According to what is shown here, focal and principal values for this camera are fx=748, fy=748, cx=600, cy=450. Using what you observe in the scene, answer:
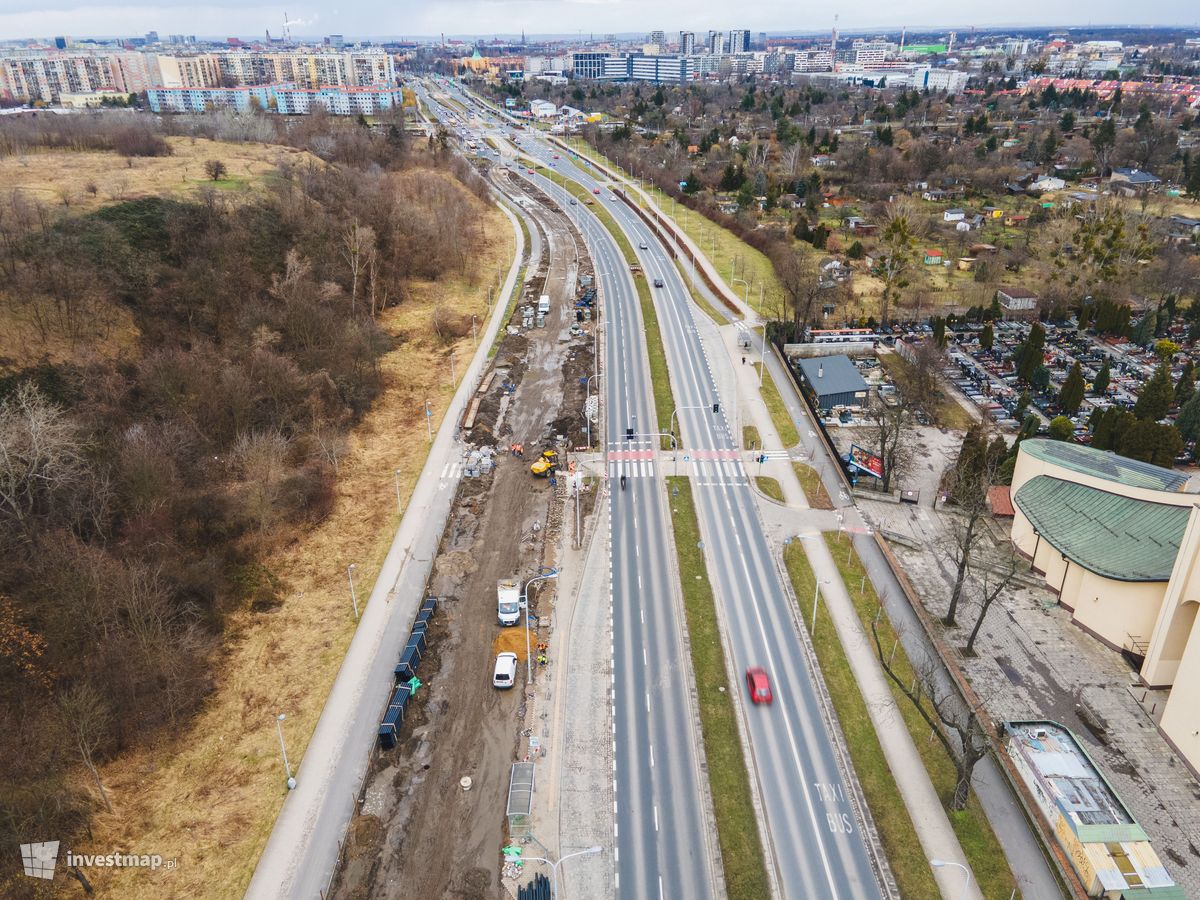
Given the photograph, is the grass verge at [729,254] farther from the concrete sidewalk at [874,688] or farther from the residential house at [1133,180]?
the residential house at [1133,180]

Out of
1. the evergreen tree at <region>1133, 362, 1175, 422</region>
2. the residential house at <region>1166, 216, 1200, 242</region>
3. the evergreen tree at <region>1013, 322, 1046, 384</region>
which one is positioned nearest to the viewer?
the evergreen tree at <region>1133, 362, 1175, 422</region>

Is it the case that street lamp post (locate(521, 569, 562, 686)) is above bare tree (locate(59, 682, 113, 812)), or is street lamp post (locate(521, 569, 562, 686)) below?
below

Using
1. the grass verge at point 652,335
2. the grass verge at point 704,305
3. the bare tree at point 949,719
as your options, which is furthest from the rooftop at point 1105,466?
the grass verge at point 704,305

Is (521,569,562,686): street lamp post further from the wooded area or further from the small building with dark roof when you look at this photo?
the small building with dark roof

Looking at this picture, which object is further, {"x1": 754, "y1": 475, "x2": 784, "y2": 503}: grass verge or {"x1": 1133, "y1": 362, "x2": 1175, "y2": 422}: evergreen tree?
{"x1": 1133, "y1": 362, "x2": 1175, "y2": 422}: evergreen tree

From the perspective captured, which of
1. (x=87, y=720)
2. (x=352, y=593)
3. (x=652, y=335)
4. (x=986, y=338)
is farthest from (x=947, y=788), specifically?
(x=986, y=338)

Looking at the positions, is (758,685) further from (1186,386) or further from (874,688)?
(1186,386)

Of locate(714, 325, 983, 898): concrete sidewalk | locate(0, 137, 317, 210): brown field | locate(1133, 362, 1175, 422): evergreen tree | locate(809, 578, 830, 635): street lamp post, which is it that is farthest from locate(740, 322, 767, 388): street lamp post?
locate(0, 137, 317, 210): brown field
